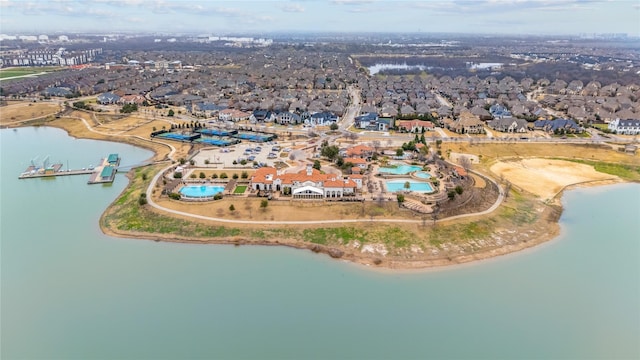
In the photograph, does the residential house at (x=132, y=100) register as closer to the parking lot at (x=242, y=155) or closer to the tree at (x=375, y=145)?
the parking lot at (x=242, y=155)

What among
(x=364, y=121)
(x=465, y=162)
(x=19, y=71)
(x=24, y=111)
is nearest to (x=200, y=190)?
(x=465, y=162)

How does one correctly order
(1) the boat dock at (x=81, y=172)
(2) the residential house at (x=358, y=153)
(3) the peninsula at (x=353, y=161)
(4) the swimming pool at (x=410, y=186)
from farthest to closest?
(2) the residential house at (x=358, y=153)
(1) the boat dock at (x=81, y=172)
(4) the swimming pool at (x=410, y=186)
(3) the peninsula at (x=353, y=161)

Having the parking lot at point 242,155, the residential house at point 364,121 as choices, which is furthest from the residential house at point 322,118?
the parking lot at point 242,155

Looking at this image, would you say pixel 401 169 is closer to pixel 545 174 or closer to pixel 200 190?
pixel 545 174

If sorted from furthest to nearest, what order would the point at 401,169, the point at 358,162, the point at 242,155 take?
the point at 242,155, the point at 401,169, the point at 358,162

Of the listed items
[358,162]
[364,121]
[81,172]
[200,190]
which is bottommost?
[81,172]

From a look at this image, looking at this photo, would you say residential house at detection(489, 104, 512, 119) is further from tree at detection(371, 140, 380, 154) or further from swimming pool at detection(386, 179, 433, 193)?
swimming pool at detection(386, 179, 433, 193)

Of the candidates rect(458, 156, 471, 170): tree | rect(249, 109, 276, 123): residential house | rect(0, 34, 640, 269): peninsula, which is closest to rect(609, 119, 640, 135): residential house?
rect(0, 34, 640, 269): peninsula

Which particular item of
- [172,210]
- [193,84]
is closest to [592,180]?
[172,210]
